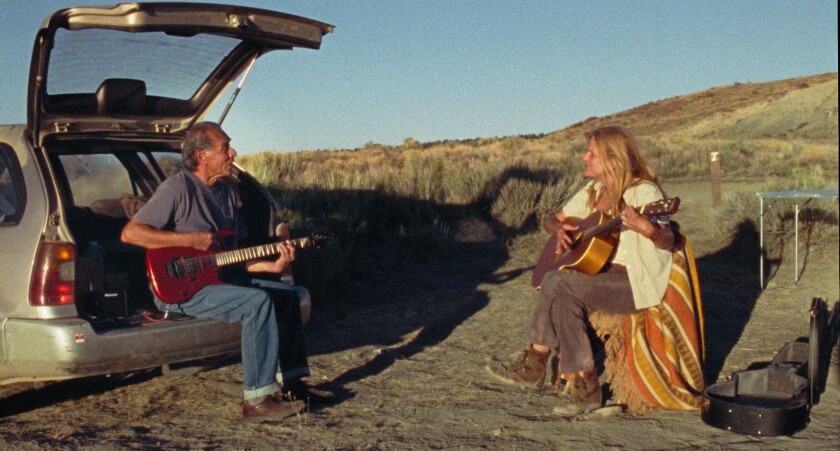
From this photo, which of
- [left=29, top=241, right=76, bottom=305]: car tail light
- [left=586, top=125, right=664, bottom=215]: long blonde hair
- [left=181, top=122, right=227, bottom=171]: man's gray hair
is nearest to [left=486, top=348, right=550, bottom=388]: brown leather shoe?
[left=586, top=125, right=664, bottom=215]: long blonde hair

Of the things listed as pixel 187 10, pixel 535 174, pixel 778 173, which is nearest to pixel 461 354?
pixel 187 10

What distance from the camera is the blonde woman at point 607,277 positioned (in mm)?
4941

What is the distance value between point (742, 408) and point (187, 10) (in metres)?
3.37

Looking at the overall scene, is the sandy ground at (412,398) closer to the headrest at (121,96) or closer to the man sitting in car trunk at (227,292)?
the man sitting in car trunk at (227,292)

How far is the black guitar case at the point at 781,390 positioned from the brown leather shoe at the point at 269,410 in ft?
6.98

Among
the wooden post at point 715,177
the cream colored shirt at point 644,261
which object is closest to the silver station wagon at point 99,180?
the cream colored shirt at point 644,261

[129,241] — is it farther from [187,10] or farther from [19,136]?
[187,10]

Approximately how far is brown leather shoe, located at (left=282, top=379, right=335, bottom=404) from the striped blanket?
1.62 m

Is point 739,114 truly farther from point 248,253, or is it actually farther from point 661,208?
point 248,253

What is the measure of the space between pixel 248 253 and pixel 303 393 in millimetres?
882

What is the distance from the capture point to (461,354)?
6500mm

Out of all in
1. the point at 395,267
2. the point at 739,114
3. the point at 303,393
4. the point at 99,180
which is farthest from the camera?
the point at 739,114

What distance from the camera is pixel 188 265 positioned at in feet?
16.2

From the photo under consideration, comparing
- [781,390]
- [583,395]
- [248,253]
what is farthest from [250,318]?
[781,390]
